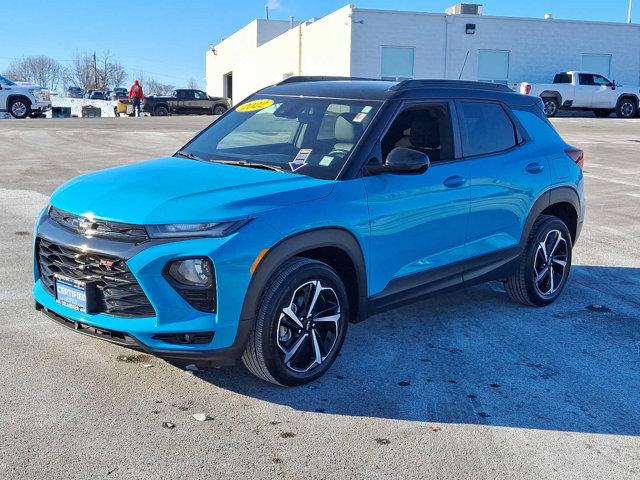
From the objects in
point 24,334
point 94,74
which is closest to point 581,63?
point 24,334

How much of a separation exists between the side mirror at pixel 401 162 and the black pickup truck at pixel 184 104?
3921 centimetres

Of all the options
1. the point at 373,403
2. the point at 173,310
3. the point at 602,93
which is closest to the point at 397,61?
the point at 602,93

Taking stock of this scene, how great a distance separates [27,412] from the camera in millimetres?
4043

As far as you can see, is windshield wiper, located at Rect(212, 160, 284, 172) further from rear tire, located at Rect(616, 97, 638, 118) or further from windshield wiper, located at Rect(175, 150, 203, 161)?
rear tire, located at Rect(616, 97, 638, 118)

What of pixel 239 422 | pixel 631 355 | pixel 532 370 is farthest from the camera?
pixel 631 355

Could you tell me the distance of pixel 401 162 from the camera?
470 cm

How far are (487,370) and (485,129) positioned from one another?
1.99 m

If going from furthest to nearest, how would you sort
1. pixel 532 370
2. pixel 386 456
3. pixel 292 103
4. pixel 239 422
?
pixel 292 103 → pixel 532 370 → pixel 239 422 → pixel 386 456

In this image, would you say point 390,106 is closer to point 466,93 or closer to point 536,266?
point 466,93

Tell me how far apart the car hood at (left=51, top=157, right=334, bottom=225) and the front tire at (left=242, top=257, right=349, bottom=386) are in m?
0.42

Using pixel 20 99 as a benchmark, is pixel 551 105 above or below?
above

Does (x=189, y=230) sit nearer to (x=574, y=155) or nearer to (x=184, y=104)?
(x=574, y=155)

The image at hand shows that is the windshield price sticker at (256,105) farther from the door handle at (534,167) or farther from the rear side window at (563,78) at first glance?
the rear side window at (563,78)

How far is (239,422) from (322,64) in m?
37.5
